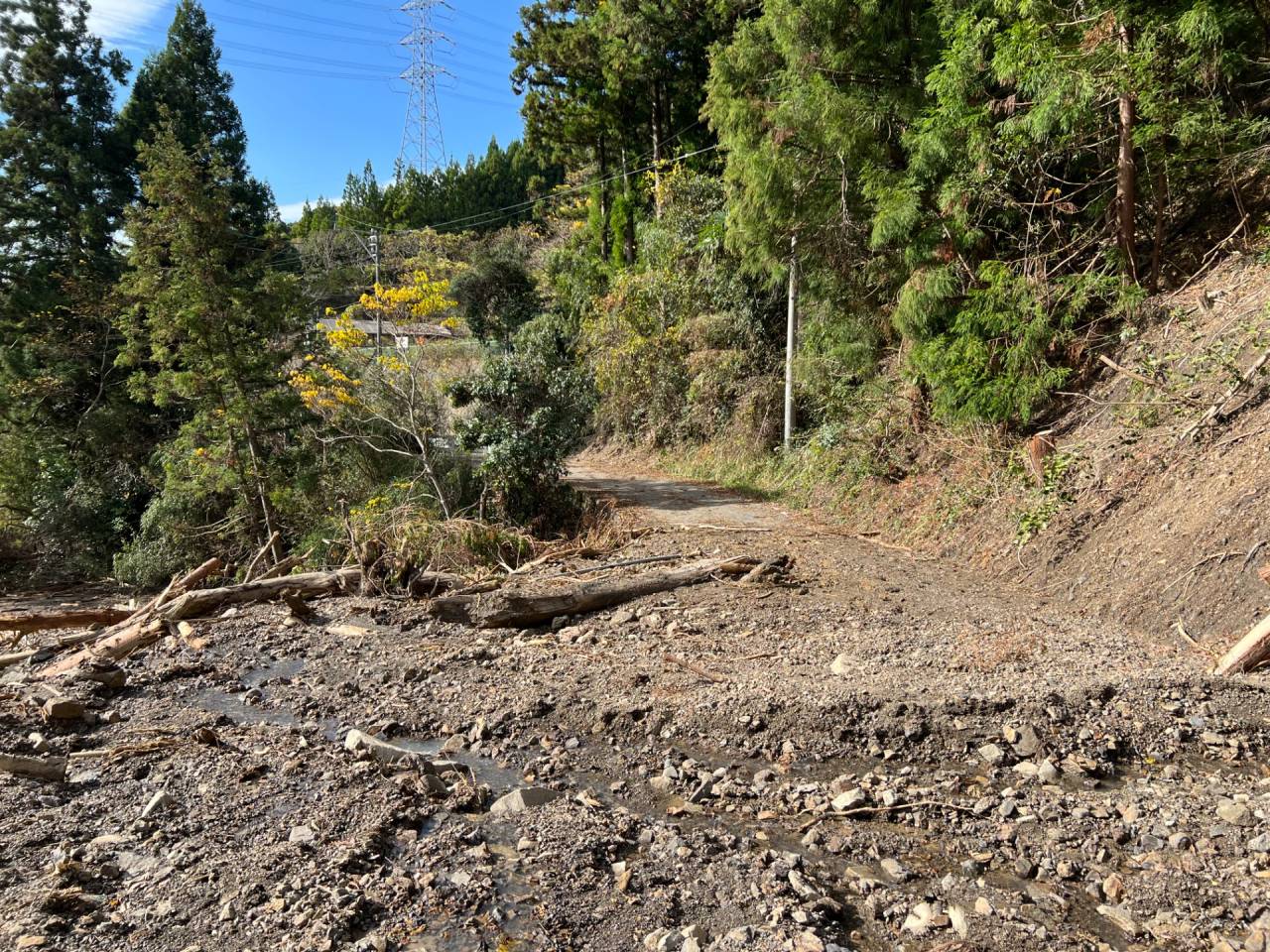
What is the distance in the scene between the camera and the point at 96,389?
48.9 ft

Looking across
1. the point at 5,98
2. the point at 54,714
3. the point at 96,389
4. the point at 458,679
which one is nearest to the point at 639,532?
the point at 458,679

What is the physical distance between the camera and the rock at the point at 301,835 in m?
3.61

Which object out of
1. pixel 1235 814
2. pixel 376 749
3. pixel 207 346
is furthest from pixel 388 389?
pixel 1235 814

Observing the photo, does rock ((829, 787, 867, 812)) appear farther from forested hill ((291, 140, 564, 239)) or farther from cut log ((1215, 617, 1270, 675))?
forested hill ((291, 140, 564, 239))

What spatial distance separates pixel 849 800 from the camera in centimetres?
375

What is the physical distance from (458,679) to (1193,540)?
5389 mm

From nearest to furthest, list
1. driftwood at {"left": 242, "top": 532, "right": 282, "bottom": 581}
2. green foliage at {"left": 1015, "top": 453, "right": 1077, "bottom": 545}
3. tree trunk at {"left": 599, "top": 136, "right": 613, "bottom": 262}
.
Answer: green foliage at {"left": 1015, "top": 453, "right": 1077, "bottom": 545} → driftwood at {"left": 242, "top": 532, "right": 282, "bottom": 581} → tree trunk at {"left": 599, "top": 136, "right": 613, "bottom": 262}

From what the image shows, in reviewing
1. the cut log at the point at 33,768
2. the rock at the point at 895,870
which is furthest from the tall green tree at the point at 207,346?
the rock at the point at 895,870

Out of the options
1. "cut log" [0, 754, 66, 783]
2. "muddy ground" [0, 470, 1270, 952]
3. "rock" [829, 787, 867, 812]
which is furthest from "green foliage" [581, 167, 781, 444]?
"cut log" [0, 754, 66, 783]

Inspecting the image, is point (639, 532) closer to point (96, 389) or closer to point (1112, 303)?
point (1112, 303)

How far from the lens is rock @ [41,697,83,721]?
5402 mm

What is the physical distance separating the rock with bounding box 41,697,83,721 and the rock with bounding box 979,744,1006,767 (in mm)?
6030

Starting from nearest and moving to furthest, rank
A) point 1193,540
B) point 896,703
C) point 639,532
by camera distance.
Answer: point 896,703, point 1193,540, point 639,532

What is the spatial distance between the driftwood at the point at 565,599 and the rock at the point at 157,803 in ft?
9.96
